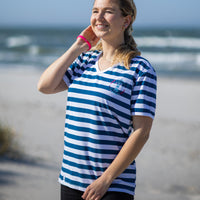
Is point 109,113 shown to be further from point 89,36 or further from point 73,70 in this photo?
point 89,36

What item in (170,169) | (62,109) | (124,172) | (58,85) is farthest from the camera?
(62,109)

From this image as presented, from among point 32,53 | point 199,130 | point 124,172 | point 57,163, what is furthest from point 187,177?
point 32,53

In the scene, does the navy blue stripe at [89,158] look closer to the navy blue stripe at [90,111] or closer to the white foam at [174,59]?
the navy blue stripe at [90,111]

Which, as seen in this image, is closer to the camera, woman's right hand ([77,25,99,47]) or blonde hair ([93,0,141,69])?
blonde hair ([93,0,141,69])

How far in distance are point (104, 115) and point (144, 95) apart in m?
0.23

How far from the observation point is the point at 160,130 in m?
7.08

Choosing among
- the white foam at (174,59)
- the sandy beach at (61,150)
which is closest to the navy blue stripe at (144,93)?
the sandy beach at (61,150)

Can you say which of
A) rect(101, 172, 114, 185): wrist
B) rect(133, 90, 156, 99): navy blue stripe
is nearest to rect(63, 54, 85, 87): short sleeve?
rect(133, 90, 156, 99): navy blue stripe

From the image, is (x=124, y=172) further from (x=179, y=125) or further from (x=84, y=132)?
(x=179, y=125)

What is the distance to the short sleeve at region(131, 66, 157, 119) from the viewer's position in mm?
1644

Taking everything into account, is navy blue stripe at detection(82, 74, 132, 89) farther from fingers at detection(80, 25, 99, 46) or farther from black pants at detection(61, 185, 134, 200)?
black pants at detection(61, 185, 134, 200)

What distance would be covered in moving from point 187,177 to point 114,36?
139 inches

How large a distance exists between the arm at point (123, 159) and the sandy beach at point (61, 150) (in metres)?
2.21

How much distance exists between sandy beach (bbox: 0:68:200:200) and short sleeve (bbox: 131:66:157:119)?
2449mm
